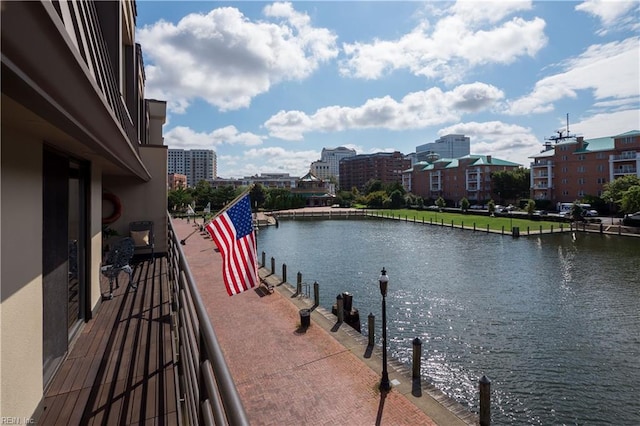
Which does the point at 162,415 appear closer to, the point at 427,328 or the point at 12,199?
the point at 12,199

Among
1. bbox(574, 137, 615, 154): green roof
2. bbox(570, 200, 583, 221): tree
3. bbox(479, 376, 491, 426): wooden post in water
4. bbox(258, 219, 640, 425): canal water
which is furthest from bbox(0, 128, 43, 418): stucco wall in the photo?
bbox(574, 137, 615, 154): green roof

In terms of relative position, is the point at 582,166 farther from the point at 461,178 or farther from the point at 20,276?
the point at 20,276

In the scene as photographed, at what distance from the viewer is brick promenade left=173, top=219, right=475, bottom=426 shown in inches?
283

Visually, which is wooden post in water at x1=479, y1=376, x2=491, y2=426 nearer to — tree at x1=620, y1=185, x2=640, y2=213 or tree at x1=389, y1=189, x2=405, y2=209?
tree at x1=620, y1=185, x2=640, y2=213

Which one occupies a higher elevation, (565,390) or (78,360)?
(78,360)

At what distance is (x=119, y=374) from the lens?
4.00 m

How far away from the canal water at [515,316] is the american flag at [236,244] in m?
6.09

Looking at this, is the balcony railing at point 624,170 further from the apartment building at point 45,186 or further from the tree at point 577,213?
the apartment building at point 45,186

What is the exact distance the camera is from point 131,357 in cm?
445

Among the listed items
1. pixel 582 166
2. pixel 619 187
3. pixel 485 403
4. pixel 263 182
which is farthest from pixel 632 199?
pixel 263 182

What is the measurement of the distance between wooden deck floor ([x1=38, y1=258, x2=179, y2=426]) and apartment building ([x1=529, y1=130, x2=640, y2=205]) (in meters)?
67.6

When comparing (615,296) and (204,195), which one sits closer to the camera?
(615,296)

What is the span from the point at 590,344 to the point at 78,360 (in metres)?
15.1

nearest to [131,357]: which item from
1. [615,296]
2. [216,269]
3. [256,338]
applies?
[256,338]
